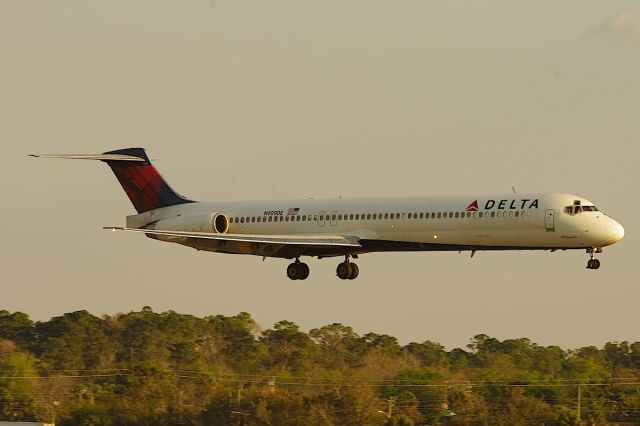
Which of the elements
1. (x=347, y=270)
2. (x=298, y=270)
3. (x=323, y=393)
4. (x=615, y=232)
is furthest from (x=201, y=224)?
(x=615, y=232)

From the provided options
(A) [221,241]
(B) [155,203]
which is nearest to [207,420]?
(A) [221,241]

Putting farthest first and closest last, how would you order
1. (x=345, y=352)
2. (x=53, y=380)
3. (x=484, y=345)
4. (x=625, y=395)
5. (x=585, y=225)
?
(x=484, y=345), (x=345, y=352), (x=53, y=380), (x=625, y=395), (x=585, y=225)

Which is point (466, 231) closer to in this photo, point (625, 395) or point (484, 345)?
point (625, 395)

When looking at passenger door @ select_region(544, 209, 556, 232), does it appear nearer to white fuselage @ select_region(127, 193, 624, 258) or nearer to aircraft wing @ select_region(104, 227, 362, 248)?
white fuselage @ select_region(127, 193, 624, 258)

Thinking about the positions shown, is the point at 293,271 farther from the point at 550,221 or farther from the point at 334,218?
the point at 550,221

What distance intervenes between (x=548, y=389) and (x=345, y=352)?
70.2ft

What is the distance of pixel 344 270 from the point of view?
2785 inches

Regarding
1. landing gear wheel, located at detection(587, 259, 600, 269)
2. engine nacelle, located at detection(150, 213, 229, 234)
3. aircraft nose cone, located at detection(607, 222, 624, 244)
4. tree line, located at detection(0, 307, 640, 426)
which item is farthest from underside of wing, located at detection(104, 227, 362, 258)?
aircraft nose cone, located at detection(607, 222, 624, 244)

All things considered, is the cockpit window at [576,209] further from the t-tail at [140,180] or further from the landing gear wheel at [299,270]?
the t-tail at [140,180]

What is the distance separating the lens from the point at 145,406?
215 ft

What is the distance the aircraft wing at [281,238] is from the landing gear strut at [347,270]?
2.39 metres

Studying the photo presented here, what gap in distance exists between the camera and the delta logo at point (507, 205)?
63125 mm

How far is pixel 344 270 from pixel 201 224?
6749 mm

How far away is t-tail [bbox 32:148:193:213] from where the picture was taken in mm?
75375
